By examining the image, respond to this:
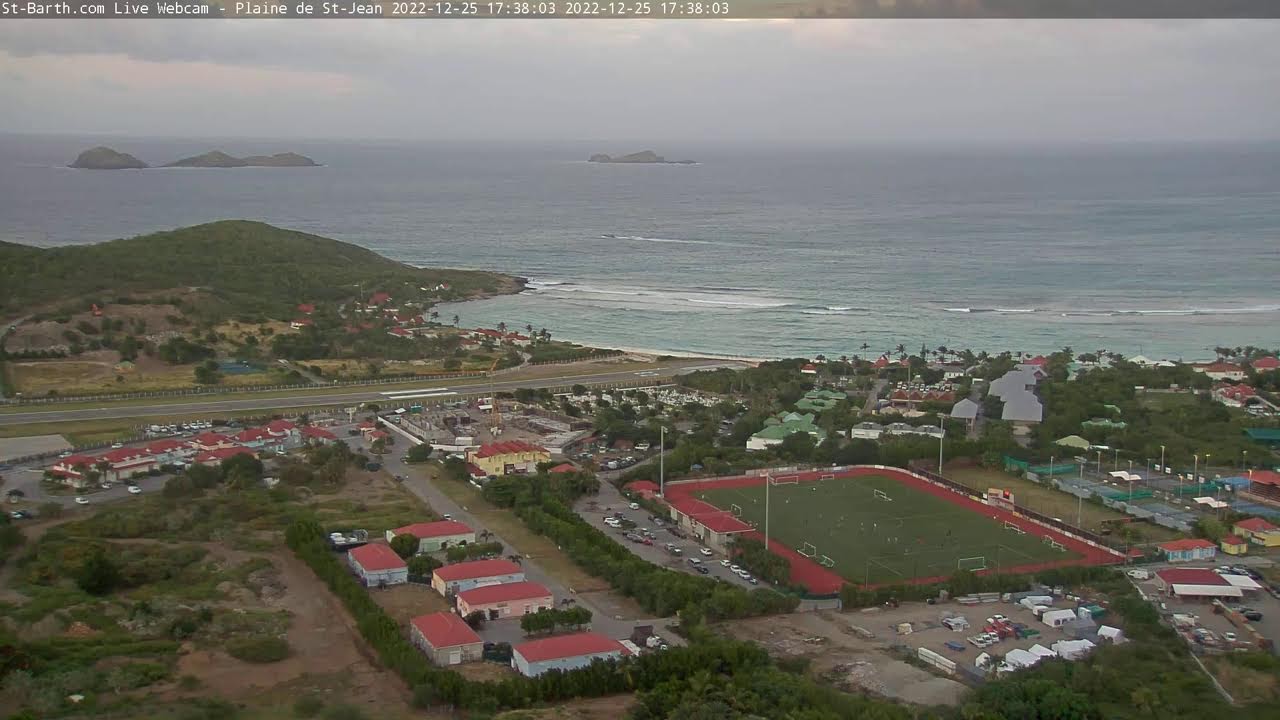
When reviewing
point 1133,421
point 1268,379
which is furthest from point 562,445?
point 1268,379

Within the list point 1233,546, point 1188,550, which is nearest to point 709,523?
point 1188,550

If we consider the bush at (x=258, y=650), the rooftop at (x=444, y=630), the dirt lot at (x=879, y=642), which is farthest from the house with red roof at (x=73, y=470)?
the dirt lot at (x=879, y=642)

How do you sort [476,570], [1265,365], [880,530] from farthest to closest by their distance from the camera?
[1265,365]
[880,530]
[476,570]

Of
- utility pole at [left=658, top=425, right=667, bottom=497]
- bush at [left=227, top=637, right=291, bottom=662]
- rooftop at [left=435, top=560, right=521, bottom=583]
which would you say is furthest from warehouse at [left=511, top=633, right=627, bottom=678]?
utility pole at [left=658, top=425, right=667, bottom=497]

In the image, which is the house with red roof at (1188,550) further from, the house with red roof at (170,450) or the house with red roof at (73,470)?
the house with red roof at (73,470)

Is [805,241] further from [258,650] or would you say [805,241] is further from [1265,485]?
[258,650]
